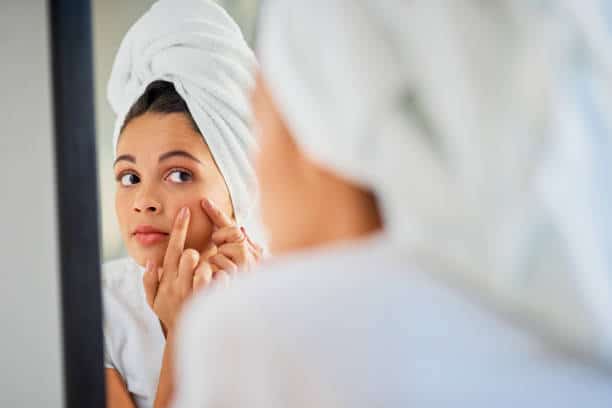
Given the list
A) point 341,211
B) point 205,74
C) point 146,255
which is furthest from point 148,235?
point 341,211

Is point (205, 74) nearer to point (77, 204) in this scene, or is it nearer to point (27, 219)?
point (77, 204)

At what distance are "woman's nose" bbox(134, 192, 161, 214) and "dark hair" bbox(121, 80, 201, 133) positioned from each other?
0.36 feet

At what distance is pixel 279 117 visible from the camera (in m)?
0.45

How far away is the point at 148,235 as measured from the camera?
1.01 metres

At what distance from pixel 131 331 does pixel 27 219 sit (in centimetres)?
29

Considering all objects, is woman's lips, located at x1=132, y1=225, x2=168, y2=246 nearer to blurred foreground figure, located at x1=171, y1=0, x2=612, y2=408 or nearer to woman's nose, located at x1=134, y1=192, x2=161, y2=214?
woman's nose, located at x1=134, y1=192, x2=161, y2=214

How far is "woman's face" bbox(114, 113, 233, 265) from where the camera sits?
0.98m

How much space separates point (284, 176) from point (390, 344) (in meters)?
0.17

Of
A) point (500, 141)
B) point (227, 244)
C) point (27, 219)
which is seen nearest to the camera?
point (500, 141)

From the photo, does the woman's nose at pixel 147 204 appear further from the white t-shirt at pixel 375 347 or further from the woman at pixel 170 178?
the white t-shirt at pixel 375 347

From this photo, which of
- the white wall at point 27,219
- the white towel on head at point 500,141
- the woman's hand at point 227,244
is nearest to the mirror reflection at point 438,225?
the white towel on head at point 500,141

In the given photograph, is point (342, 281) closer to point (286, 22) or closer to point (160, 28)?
point (286, 22)

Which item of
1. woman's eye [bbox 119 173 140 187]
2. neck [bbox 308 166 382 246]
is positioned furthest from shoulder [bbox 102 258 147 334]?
neck [bbox 308 166 382 246]

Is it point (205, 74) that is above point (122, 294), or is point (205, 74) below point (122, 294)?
above
